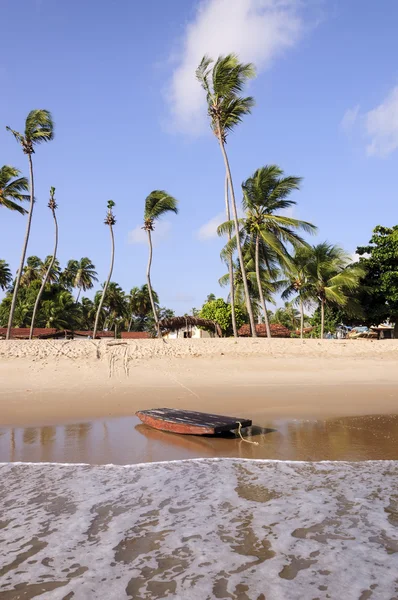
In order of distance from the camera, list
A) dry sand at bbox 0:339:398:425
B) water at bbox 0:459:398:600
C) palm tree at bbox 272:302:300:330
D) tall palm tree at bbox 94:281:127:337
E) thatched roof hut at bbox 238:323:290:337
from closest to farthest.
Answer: water at bbox 0:459:398:600, dry sand at bbox 0:339:398:425, thatched roof hut at bbox 238:323:290:337, tall palm tree at bbox 94:281:127:337, palm tree at bbox 272:302:300:330

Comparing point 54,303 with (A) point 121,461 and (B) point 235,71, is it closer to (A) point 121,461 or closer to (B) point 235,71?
(B) point 235,71

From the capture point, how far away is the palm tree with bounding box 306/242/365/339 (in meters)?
26.8

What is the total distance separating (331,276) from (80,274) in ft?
145

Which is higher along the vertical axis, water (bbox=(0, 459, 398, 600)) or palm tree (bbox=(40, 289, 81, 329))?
palm tree (bbox=(40, 289, 81, 329))

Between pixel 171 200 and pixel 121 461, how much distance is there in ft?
85.1

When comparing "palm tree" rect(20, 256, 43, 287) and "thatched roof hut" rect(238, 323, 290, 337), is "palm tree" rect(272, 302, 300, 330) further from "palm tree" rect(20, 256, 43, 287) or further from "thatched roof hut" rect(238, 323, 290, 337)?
"palm tree" rect(20, 256, 43, 287)

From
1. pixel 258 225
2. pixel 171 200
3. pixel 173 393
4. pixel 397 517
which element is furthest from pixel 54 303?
pixel 397 517

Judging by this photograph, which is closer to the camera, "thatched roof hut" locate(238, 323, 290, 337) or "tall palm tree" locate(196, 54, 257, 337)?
"tall palm tree" locate(196, 54, 257, 337)

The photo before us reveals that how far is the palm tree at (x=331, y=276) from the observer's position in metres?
26.8

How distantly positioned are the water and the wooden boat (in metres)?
1.65

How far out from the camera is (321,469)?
6027 mm

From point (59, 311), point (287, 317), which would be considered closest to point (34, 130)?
point (59, 311)

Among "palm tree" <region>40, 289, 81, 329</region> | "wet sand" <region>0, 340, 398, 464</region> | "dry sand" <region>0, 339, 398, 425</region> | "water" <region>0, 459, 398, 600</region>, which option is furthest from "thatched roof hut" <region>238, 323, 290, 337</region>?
"water" <region>0, 459, 398, 600</region>

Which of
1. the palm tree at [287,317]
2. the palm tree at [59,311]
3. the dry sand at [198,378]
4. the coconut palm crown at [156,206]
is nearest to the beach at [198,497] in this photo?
the dry sand at [198,378]
